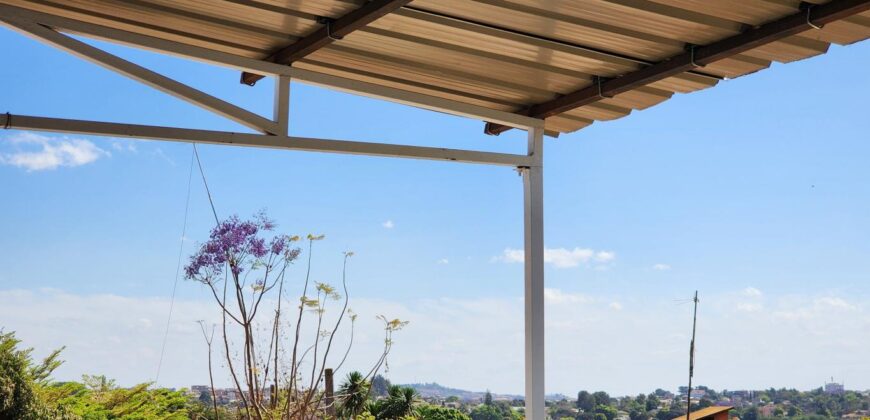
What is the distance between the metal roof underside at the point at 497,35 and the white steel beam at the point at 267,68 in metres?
0.06

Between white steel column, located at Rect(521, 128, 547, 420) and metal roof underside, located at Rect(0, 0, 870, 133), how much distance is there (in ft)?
2.13

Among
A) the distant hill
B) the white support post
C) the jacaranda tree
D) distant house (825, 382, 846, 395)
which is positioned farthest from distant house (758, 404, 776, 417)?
the white support post

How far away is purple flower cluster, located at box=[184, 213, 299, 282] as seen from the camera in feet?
21.5

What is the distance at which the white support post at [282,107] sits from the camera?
5066mm

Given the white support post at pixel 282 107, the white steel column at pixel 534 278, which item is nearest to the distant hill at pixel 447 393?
the white steel column at pixel 534 278

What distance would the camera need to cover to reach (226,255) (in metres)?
6.56

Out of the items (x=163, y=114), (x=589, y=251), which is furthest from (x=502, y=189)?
(x=163, y=114)

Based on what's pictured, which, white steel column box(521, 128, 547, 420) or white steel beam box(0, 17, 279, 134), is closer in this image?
white steel beam box(0, 17, 279, 134)

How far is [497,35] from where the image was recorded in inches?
183

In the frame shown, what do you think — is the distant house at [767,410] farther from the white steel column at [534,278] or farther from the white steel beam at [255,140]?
the white steel beam at [255,140]

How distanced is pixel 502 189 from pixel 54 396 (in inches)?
613

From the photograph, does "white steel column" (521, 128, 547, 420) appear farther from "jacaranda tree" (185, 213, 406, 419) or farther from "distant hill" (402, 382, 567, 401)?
"distant hill" (402, 382, 567, 401)

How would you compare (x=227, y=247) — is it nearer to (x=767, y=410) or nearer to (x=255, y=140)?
(x=255, y=140)

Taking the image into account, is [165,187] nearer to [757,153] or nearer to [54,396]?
[54,396]
